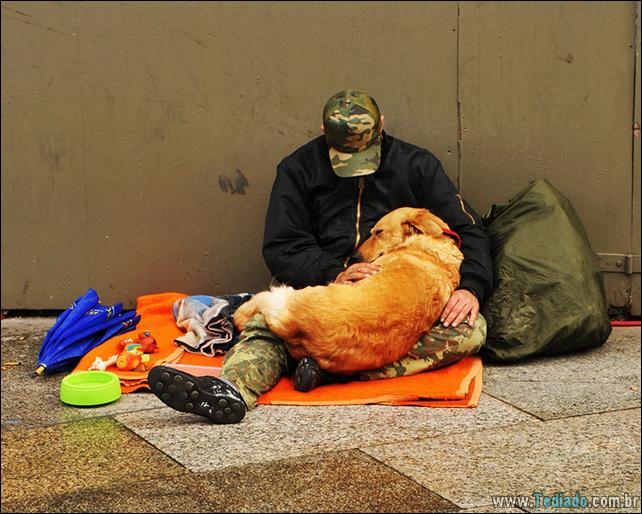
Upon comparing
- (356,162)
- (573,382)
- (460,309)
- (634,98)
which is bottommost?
(573,382)

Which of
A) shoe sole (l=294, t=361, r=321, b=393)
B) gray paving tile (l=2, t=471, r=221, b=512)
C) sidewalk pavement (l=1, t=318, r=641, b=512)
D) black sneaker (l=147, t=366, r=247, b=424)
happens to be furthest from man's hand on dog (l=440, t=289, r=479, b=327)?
gray paving tile (l=2, t=471, r=221, b=512)

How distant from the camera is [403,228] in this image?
4.49m

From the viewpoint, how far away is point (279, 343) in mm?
4207

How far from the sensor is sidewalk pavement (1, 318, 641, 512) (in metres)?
3.03

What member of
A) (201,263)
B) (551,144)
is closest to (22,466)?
(201,263)

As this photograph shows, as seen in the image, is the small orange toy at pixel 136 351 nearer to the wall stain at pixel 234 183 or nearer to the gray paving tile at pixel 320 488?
the wall stain at pixel 234 183

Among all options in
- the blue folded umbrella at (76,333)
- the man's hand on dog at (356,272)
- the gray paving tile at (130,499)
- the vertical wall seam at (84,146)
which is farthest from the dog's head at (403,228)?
the vertical wall seam at (84,146)

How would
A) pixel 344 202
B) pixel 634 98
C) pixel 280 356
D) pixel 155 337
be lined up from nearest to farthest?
pixel 280 356, pixel 344 202, pixel 155 337, pixel 634 98

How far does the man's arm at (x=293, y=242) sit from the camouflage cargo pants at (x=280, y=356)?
0.42 metres

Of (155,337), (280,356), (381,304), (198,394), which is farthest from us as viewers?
(155,337)

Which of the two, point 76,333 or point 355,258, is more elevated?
point 355,258

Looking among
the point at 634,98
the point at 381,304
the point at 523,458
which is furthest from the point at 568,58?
the point at 523,458

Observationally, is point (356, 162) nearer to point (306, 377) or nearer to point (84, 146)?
point (306, 377)

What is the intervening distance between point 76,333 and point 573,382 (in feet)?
8.56
